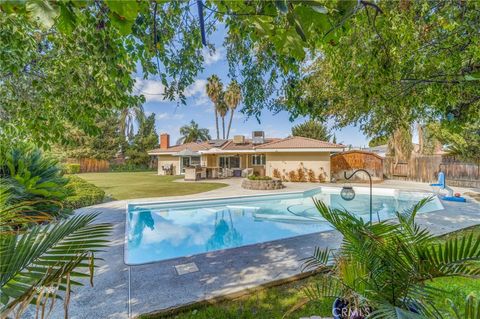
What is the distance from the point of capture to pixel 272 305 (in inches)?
139

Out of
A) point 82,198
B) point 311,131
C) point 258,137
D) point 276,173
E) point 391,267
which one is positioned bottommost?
point 82,198

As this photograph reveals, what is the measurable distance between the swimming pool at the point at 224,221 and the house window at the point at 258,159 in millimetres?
11546

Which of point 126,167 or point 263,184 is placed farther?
point 126,167

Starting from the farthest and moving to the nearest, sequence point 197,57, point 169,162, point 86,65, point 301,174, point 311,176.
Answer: point 169,162
point 301,174
point 311,176
point 197,57
point 86,65

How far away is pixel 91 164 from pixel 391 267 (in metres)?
40.5

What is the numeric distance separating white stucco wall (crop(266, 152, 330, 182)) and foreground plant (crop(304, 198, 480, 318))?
18.7 meters

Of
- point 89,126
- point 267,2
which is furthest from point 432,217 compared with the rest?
point 89,126

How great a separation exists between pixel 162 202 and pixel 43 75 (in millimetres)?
8464

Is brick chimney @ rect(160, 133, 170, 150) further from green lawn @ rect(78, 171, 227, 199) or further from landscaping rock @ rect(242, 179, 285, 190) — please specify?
landscaping rock @ rect(242, 179, 285, 190)

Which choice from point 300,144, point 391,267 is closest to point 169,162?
point 300,144

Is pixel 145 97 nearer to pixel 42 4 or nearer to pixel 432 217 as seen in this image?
pixel 42 4

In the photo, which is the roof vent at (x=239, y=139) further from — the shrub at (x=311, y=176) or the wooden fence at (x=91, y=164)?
the wooden fence at (x=91, y=164)

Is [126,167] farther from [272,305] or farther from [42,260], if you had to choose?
[42,260]

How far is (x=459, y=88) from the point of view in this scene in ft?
15.7
